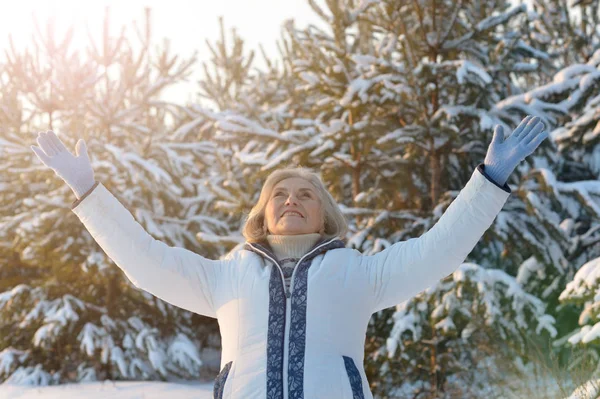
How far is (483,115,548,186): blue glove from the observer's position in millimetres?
2416

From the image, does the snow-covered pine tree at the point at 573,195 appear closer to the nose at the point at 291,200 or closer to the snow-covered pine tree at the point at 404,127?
the snow-covered pine tree at the point at 404,127

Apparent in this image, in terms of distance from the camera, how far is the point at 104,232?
2.56 metres

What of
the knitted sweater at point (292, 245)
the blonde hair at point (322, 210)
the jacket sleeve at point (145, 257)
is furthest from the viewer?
the blonde hair at point (322, 210)

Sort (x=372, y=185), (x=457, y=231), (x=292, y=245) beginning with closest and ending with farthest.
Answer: (x=457, y=231) < (x=292, y=245) < (x=372, y=185)

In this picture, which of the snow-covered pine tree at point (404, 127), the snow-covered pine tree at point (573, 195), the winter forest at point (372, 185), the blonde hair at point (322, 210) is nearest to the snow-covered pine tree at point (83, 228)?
the winter forest at point (372, 185)

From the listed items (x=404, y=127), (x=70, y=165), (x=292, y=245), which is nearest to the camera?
(x=70, y=165)

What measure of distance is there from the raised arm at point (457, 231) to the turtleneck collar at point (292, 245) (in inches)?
8.8

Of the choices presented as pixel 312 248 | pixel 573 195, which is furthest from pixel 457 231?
pixel 573 195

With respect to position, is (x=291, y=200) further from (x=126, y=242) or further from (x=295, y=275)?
(x=126, y=242)

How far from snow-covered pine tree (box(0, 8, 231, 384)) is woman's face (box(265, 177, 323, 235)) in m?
5.69

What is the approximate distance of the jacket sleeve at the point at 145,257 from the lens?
2.55 metres

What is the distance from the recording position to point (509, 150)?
245 centimetres

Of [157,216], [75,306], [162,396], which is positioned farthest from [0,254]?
[162,396]

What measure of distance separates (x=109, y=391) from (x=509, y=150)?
6.27 metres
